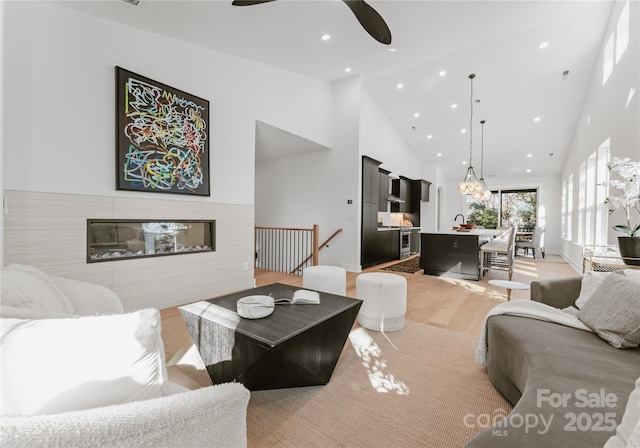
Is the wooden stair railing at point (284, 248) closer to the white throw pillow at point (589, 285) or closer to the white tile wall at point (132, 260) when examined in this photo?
the white tile wall at point (132, 260)

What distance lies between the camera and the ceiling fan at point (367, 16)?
8.19ft

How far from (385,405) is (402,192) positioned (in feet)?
25.6

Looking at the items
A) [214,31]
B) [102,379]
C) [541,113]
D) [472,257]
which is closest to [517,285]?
[472,257]

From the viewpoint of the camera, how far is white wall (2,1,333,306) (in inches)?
93.8

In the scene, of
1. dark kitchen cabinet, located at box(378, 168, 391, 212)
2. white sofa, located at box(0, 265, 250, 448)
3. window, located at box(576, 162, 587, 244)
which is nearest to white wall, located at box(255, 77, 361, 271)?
dark kitchen cabinet, located at box(378, 168, 391, 212)

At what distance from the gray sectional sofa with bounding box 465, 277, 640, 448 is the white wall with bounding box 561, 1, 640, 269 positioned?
3.08 m

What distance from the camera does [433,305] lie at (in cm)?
363

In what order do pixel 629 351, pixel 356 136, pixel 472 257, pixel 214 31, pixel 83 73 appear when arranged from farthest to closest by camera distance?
pixel 356 136 → pixel 472 257 → pixel 214 31 → pixel 83 73 → pixel 629 351

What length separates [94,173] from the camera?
281 centimetres

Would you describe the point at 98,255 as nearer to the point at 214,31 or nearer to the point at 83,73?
the point at 83,73

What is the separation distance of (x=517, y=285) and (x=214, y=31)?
4446mm

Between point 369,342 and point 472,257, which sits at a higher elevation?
point 472,257

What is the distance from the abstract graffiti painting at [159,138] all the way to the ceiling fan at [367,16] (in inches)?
55.6

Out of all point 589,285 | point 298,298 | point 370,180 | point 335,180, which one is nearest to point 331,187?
point 335,180
